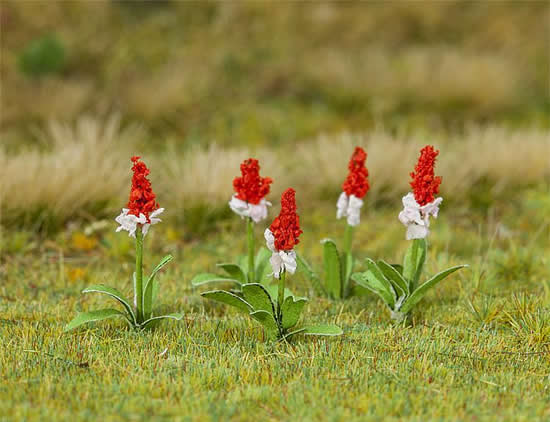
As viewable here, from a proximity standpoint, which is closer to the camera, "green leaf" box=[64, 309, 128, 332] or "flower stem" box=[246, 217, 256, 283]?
"green leaf" box=[64, 309, 128, 332]

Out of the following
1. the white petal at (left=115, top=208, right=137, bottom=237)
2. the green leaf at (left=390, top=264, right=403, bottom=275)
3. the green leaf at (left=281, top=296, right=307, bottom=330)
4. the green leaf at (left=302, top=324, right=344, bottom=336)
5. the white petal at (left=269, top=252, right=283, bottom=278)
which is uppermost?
the white petal at (left=115, top=208, right=137, bottom=237)

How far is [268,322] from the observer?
3.37 m

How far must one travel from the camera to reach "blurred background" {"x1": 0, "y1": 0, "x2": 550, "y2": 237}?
604 centimetres

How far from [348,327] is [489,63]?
7.74 metres

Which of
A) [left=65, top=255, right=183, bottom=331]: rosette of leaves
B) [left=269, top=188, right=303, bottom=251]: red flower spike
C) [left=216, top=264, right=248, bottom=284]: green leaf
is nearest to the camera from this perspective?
[left=269, top=188, right=303, bottom=251]: red flower spike

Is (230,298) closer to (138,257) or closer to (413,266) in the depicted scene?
(138,257)

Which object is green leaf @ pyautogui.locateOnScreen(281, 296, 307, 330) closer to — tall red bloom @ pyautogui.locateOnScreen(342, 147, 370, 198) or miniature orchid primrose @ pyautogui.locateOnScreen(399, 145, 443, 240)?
miniature orchid primrose @ pyautogui.locateOnScreen(399, 145, 443, 240)

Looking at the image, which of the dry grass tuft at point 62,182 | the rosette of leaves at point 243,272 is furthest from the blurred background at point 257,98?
the rosette of leaves at point 243,272

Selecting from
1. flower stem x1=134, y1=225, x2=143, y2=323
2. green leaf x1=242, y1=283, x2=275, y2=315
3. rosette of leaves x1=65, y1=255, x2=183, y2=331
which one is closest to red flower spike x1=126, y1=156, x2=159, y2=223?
flower stem x1=134, y1=225, x2=143, y2=323

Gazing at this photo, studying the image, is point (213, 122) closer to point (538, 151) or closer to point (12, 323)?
point (538, 151)

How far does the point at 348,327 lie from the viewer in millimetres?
3625

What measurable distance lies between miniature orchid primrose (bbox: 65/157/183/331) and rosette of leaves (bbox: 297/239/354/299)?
98 cm

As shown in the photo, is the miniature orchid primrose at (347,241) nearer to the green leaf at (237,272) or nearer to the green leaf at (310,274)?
the green leaf at (310,274)

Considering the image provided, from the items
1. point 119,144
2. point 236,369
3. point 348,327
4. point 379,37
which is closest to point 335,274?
point 348,327
